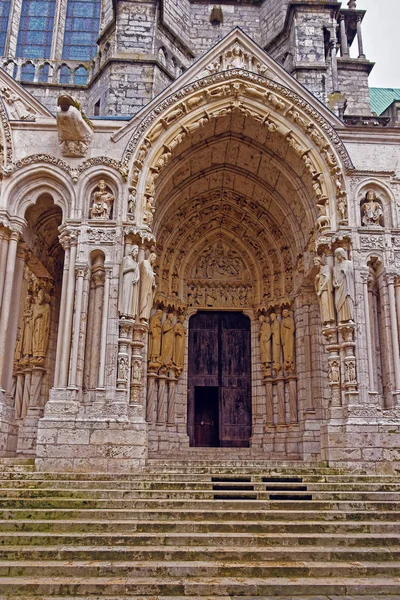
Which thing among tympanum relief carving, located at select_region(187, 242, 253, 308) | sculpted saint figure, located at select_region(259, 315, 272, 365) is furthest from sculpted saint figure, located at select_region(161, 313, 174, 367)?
sculpted saint figure, located at select_region(259, 315, 272, 365)

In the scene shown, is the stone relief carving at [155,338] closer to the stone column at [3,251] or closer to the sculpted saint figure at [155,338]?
the sculpted saint figure at [155,338]

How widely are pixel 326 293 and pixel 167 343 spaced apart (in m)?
4.24

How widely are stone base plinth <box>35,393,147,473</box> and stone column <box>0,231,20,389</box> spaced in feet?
4.73

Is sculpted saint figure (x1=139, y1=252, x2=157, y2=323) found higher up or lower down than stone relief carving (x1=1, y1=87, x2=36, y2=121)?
lower down

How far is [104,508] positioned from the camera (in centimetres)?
688

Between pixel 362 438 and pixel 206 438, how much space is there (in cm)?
490

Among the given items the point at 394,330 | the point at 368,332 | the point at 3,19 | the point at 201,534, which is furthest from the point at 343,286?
the point at 3,19

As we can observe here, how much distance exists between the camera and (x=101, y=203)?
10570 mm

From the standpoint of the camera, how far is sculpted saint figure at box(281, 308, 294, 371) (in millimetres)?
12266

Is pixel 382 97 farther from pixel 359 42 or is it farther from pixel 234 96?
pixel 234 96

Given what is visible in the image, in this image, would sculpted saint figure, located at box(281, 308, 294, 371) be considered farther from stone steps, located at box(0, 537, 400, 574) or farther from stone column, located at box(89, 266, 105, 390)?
stone steps, located at box(0, 537, 400, 574)

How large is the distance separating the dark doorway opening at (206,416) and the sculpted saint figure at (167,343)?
1.41 meters

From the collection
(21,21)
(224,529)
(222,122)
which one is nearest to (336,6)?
(222,122)

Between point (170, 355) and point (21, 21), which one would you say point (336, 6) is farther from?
point (170, 355)
